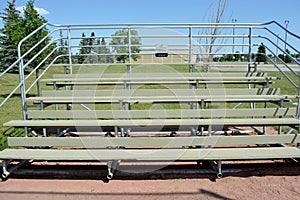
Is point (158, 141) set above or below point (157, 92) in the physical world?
below

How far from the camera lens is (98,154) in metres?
2.78

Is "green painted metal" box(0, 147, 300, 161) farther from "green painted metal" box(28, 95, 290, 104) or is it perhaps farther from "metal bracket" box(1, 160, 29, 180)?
"green painted metal" box(28, 95, 290, 104)

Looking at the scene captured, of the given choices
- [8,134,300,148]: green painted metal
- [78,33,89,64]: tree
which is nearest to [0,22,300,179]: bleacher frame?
[8,134,300,148]: green painted metal

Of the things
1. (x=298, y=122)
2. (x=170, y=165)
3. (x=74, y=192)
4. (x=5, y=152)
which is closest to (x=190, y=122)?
(x=170, y=165)

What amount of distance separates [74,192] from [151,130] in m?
2.02

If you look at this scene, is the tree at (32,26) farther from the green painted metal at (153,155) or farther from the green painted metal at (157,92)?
the green painted metal at (153,155)

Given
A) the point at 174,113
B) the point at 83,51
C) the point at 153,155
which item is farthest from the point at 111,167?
the point at 83,51

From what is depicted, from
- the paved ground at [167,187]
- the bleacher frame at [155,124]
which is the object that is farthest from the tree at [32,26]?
the paved ground at [167,187]

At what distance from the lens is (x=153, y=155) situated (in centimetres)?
278

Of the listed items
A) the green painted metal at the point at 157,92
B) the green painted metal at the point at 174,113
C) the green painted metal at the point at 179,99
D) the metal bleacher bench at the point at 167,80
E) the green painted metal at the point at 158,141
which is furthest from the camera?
the metal bleacher bench at the point at 167,80

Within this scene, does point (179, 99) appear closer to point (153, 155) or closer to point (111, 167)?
point (153, 155)

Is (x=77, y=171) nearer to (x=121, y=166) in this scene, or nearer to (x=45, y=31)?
(x=121, y=166)

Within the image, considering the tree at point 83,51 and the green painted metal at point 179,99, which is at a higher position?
the tree at point 83,51

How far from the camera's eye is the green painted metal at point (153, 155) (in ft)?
8.90
